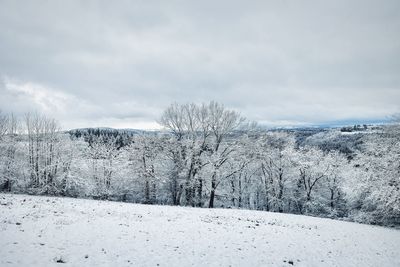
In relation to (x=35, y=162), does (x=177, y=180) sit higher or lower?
lower

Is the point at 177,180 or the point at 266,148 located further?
the point at 266,148

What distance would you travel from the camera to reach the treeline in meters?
30.0

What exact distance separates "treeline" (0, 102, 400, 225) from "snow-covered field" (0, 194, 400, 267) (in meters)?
10.0

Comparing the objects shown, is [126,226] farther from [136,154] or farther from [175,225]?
[136,154]

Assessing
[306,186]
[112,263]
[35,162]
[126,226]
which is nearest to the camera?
[112,263]

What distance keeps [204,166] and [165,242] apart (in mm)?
21900

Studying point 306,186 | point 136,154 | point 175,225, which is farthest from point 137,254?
point 306,186

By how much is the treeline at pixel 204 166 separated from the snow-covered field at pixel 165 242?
10026 mm

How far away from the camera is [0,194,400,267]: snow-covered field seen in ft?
36.7

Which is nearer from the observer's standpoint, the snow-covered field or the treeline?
the snow-covered field

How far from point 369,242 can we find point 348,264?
7186 mm

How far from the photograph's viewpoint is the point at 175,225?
18.9m

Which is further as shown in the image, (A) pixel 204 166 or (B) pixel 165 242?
(A) pixel 204 166

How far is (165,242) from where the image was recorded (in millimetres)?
14344
